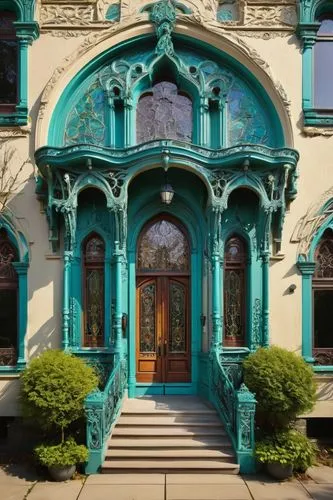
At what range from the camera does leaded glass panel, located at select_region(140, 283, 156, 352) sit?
10484mm

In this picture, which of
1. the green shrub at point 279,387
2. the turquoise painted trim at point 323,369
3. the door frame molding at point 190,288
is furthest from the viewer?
the door frame molding at point 190,288

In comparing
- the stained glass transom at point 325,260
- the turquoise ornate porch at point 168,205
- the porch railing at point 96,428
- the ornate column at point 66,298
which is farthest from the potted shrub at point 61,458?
the stained glass transom at point 325,260

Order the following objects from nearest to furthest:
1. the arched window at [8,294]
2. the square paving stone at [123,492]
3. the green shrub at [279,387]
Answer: the square paving stone at [123,492]
the green shrub at [279,387]
the arched window at [8,294]

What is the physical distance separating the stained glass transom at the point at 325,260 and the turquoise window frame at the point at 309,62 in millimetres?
2452

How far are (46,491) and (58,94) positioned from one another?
7.35 metres

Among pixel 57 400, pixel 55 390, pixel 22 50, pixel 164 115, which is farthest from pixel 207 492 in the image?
pixel 22 50

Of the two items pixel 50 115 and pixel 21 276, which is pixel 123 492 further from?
pixel 50 115

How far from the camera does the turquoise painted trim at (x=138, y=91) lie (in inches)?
408

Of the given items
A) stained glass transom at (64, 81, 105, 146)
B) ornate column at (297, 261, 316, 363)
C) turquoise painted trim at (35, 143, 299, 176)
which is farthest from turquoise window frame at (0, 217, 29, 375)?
ornate column at (297, 261, 316, 363)

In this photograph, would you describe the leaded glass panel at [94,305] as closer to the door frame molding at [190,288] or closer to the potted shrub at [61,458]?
the door frame molding at [190,288]

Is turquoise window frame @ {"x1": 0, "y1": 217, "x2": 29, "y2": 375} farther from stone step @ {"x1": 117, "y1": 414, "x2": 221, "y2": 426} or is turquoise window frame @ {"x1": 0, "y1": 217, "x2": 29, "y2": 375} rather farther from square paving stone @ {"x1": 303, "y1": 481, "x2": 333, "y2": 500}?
square paving stone @ {"x1": 303, "y1": 481, "x2": 333, "y2": 500}

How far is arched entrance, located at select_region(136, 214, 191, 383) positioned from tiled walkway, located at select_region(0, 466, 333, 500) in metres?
2.81

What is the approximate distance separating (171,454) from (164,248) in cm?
421

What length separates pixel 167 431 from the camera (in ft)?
28.2
